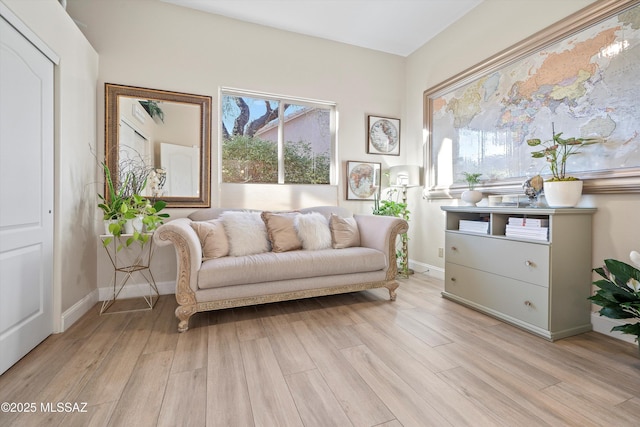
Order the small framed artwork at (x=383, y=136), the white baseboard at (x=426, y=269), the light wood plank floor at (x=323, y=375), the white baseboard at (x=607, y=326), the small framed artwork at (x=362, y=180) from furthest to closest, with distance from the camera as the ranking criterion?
the small framed artwork at (x=383, y=136) → the small framed artwork at (x=362, y=180) → the white baseboard at (x=426, y=269) → the white baseboard at (x=607, y=326) → the light wood plank floor at (x=323, y=375)

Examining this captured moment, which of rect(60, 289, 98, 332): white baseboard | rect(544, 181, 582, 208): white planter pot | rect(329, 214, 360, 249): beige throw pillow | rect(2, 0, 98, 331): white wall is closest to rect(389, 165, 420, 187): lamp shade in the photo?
rect(329, 214, 360, 249): beige throw pillow

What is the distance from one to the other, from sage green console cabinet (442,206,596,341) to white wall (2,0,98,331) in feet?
10.4

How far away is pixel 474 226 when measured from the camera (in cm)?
244

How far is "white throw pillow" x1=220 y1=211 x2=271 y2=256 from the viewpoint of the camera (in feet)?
7.70

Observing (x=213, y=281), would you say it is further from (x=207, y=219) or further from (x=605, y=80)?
(x=605, y=80)

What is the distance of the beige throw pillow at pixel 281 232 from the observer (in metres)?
2.49

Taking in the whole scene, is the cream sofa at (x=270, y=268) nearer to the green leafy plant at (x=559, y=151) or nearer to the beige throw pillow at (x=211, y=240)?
the beige throw pillow at (x=211, y=240)

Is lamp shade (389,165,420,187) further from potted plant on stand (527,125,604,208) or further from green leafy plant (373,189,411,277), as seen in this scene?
potted plant on stand (527,125,604,208)

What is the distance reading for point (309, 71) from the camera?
11.0 ft

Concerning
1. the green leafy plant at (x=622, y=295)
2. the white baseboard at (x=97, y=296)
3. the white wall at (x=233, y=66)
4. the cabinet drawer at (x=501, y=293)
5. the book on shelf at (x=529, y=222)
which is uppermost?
the white wall at (x=233, y=66)

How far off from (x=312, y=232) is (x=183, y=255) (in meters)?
1.11

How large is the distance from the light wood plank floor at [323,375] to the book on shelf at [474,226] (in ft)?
2.33

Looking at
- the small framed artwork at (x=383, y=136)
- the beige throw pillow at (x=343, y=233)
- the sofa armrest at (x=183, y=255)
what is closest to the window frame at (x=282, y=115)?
the small framed artwork at (x=383, y=136)

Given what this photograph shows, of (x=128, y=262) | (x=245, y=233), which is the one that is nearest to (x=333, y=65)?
(x=245, y=233)
